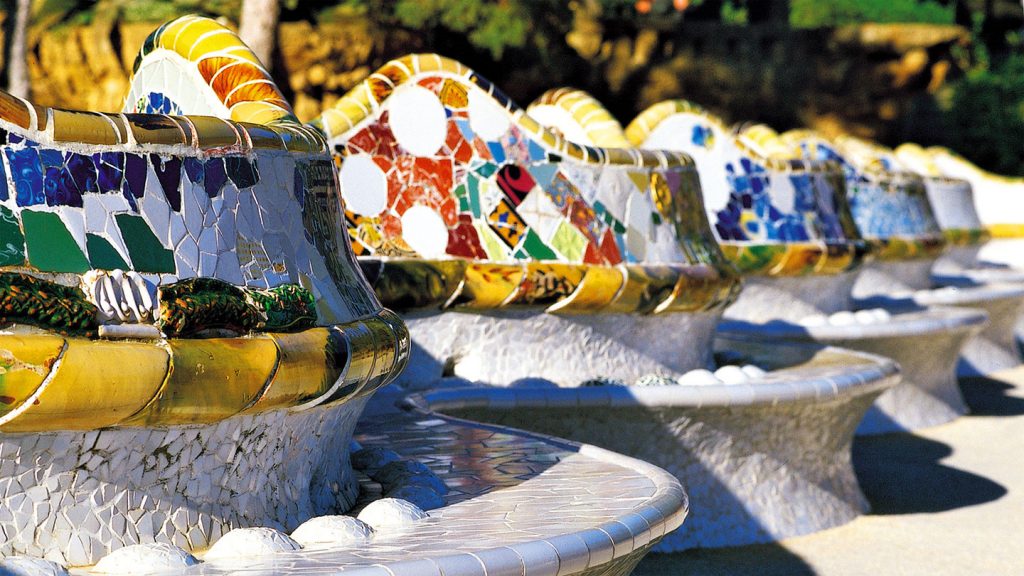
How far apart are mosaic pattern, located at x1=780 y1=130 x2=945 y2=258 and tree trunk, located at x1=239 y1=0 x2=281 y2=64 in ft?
13.3

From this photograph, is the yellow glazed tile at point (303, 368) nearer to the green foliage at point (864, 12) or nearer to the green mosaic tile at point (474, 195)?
the green mosaic tile at point (474, 195)

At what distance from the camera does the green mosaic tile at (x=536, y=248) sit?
6352mm

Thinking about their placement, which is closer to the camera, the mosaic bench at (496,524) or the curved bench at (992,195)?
the mosaic bench at (496,524)

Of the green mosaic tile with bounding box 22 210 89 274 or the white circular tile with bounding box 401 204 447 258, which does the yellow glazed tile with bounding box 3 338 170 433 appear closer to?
the green mosaic tile with bounding box 22 210 89 274

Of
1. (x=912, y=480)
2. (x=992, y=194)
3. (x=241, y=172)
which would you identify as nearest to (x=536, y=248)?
(x=912, y=480)

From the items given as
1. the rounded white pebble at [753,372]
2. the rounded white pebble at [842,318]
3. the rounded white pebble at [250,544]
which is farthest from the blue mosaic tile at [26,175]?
the rounded white pebble at [842,318]

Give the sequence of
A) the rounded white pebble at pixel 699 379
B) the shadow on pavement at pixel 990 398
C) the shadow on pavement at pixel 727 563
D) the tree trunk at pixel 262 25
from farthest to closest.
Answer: the tree trunk at pixel 262 25, the shadow on pavement at pixel 990 398, the rounded white pebble at pixel 699 379, the shadow on pavement at pixel 727 563

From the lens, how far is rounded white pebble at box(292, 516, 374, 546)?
3508 mm

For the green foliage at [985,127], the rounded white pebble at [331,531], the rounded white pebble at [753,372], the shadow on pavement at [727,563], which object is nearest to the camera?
the rounded white pebble at [331,531]

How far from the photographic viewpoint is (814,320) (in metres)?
9.02

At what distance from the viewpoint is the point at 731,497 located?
6195 millimetres

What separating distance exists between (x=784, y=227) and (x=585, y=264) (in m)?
2.83

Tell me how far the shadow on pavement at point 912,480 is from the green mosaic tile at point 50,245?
468 centimetres

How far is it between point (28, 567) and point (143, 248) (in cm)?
75
